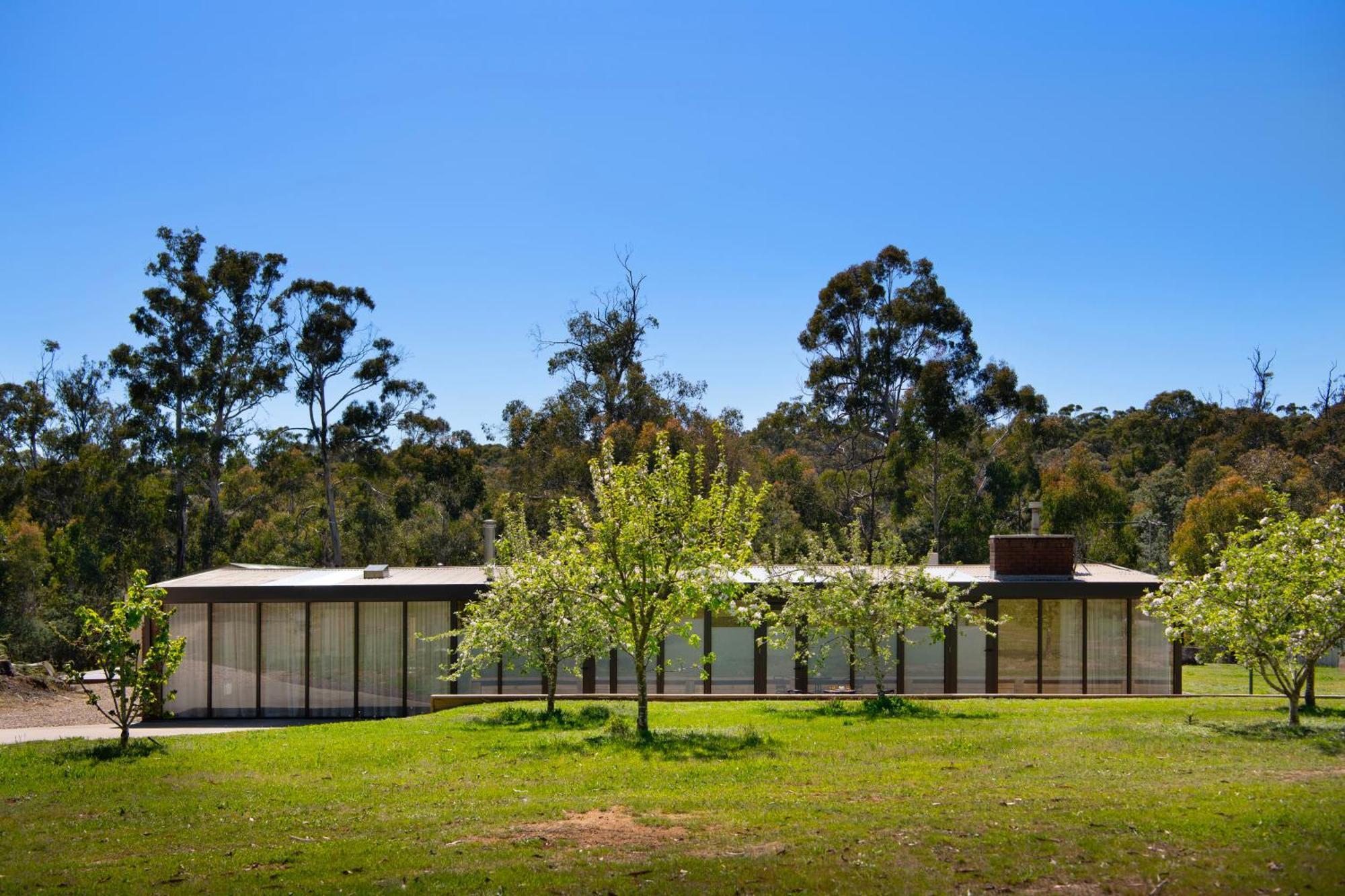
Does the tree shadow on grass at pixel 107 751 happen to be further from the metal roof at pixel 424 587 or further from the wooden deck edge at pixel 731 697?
the wooden deck edge at pixel 731 697

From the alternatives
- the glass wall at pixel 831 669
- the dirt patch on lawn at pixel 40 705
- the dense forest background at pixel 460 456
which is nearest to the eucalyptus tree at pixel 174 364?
the dense forest background at pixel 460 456

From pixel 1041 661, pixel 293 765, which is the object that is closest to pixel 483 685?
pixel 293 765

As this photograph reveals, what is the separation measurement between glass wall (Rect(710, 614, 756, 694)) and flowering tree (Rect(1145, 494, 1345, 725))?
25.9ft

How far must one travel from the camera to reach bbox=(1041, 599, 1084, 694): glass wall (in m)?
19.3

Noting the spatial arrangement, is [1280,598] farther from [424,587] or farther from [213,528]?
[213,528]

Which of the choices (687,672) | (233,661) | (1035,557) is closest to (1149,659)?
Answer: (1035,557)

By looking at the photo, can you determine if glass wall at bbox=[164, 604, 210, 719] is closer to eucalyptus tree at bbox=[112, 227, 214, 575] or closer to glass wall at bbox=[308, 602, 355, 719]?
glass wall at bbox=[308, 602, 355, 719]

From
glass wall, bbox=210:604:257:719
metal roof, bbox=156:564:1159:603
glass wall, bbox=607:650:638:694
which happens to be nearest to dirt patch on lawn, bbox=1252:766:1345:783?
metal roof, bbox=156:564:1159:603

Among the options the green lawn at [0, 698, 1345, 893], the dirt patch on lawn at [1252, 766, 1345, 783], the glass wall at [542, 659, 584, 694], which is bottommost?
the glass wall at [542, 659, 584, 694]

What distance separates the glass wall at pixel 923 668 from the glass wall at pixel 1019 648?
113 centimetres

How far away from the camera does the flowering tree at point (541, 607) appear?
13578 millimetres

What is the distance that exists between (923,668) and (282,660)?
37.6 feet

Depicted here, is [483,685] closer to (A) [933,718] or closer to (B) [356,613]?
(B) [356,613]

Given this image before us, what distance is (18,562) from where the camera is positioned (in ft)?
106
